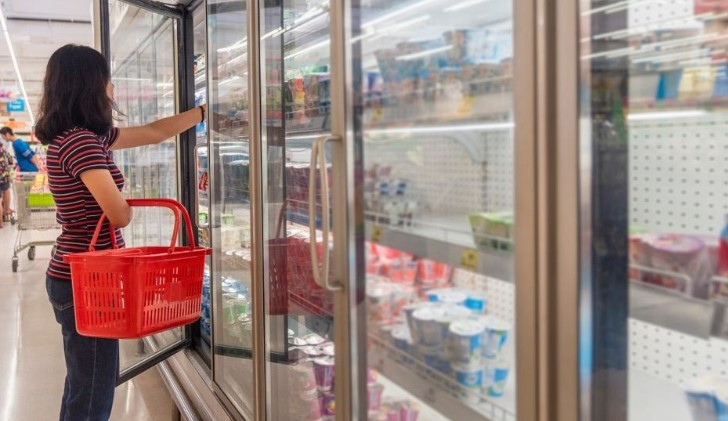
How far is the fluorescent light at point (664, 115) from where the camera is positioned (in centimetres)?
112

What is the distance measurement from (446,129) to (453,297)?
15.3 inches

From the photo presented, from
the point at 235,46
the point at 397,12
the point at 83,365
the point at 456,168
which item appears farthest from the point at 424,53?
the point at 235,46

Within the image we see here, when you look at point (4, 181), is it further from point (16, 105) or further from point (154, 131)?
point (154, 131)

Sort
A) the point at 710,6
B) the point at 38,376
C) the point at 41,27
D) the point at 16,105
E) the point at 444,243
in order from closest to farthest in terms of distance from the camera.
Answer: the point at 710,6 < the point at 444,243 < the point at 38,376 < the point at 41,27 < the point at 16,105

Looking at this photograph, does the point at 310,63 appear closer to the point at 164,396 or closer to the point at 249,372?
the point at 249,372

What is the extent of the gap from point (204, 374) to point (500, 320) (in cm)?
262

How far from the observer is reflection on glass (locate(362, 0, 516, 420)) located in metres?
1.39

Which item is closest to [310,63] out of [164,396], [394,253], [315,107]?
[315,107]

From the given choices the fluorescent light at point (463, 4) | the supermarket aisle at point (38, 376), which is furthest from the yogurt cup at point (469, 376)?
the supermarket aisle at point (38, 376)

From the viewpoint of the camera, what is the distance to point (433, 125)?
158cm

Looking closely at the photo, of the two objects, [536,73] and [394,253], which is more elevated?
[536,73]

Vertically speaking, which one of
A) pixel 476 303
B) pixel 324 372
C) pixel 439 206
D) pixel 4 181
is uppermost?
pixel 4 181

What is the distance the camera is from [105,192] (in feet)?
8.16

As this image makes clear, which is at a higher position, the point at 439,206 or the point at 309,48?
the point at 309,48
